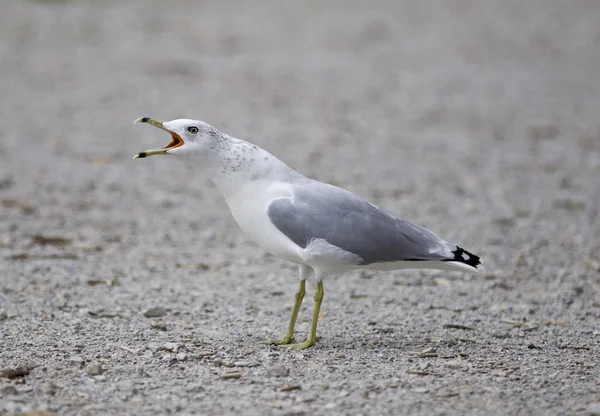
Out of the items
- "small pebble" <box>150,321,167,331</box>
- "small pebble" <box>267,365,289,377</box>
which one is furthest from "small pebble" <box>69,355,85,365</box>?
"small pebble" <box>267,365,289,377</box>

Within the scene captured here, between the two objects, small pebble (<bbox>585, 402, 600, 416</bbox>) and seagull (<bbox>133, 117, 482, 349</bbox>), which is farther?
seagull (<bbox>133, 117, 482, 349</bbox>)

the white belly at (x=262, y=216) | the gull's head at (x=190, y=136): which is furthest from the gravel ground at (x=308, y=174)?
the gull's head at (x=190, y=136)

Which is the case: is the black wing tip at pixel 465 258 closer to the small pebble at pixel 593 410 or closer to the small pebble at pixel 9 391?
the small pebble at pixel 593 410

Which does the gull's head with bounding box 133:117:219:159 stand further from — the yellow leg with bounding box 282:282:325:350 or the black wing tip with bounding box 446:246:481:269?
the black wing tip with bounding box 446:246:481:269

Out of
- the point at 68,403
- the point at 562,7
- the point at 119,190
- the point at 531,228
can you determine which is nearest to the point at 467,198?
the point at 531,228

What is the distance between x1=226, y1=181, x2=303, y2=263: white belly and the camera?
4719 mm

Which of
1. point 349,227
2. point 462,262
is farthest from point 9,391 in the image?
point 462,262

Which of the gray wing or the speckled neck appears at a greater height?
the speckled neck

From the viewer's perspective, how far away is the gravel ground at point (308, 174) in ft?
14.3

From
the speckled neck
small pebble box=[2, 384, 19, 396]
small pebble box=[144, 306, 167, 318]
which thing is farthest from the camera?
small pebble box=[144, 306, 167, 318]

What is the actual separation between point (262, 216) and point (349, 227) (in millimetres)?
457

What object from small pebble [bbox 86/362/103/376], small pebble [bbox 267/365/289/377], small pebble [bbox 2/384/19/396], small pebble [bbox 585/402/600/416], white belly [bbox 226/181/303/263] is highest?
white belly [bbox 226/181/303/263]

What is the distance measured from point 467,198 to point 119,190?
3.32 metres

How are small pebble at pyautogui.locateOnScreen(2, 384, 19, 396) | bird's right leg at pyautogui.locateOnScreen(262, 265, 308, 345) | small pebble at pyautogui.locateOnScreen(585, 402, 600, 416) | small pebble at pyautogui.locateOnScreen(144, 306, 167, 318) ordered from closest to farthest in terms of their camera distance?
small pebble at pyautogui.locateOnScreen(585, 402, 600, 416) < small pebble at pyautogui.locateOnScreen(2, 384, 19, 396) < bird's right leg at pyautogui.locateOnScreen(262, 265, 308, 345) < small pebble at pyautogui.locateOnScreen(144, 306, 167, 318)
